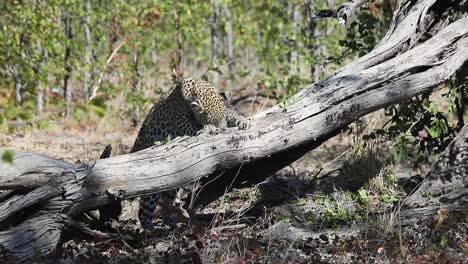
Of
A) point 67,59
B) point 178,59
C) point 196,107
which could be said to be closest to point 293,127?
point 196,107

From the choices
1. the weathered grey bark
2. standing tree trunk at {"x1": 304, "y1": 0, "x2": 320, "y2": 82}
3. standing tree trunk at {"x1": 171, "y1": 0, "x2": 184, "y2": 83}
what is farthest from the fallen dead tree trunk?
standing tree trunk at {"x1": 171, "y1": 0, "x2": 184, "y2": 83}

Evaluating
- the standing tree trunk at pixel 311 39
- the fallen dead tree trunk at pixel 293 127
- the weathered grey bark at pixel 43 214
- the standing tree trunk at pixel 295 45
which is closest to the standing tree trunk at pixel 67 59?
the standing tree trunk at pixel 295 45

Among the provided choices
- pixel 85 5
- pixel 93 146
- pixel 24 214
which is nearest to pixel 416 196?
pixel 24 214

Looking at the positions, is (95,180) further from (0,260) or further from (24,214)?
(0,260)

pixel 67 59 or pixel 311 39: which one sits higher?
pixel 311 39

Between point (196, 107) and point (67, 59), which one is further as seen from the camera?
point (67, 59)

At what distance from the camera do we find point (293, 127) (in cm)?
691

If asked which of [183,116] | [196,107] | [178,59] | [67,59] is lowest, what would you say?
[178,59]

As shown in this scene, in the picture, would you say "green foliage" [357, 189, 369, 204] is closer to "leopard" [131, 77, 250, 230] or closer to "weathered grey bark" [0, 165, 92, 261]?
"leopard" [131, 77, 250, 230]

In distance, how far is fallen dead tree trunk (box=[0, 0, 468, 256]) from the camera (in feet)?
19.6

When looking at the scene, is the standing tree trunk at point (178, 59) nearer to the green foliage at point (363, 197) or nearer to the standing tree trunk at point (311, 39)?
the standing tree trunk at point (311, 39)

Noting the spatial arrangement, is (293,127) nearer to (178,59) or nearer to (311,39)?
(311,39)

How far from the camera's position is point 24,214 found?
19.1 feet

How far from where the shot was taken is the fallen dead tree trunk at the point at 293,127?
5.96m
